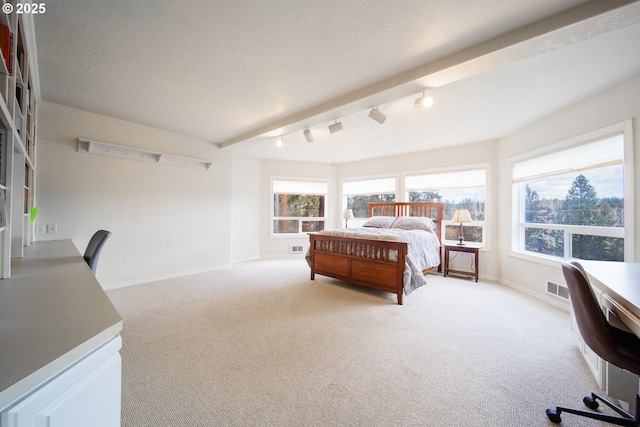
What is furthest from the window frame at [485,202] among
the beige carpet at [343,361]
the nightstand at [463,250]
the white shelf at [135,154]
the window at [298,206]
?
the white shelf at [135,154]

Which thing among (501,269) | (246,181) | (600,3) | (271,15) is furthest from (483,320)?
(246,181)

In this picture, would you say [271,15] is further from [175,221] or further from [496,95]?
[175,221]

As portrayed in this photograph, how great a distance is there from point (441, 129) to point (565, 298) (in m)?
2.70

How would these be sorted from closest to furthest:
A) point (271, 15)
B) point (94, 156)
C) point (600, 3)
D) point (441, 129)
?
point (600, 3) < point (271, 15) < point (94, 156) < point (441, 129)

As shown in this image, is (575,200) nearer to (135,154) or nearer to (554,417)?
(554,417)

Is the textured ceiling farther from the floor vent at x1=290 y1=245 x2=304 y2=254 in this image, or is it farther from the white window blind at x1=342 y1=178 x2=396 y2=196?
the floor vent at x1=290 y1=245 x2=304 y2=254

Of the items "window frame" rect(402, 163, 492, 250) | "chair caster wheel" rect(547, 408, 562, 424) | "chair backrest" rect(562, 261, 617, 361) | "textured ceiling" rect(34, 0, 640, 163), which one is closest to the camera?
"chair backrest" rect(562, 261, 617, 361)

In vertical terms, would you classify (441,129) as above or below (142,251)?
above

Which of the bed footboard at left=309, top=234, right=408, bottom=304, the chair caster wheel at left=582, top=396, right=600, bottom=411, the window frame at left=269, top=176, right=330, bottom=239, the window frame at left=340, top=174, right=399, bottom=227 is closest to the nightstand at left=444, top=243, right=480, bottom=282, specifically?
the window frame at left=340, top=174, right=399, bottom=227

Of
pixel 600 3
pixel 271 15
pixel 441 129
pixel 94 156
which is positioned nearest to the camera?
pixel 600 3

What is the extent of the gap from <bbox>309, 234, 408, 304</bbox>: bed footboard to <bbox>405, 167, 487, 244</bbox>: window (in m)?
2.14

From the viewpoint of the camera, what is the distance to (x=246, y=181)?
5781 mm

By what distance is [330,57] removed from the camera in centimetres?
211

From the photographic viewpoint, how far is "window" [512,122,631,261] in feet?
8.47
